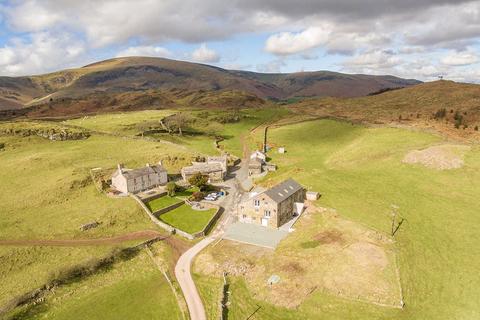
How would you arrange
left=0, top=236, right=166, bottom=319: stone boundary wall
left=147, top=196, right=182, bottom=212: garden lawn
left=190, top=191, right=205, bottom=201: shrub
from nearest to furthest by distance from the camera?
left=0, top=236, right=166, bottom=319: stone boundary wall, left=147, top=196, right=182, bottom=212: garden lawn, left=190, top=191, right=205, bottom=201: shrub

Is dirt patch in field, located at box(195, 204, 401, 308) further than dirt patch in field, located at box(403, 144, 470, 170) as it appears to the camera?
No

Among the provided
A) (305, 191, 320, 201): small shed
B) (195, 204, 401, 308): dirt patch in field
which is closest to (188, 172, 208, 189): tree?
(305, 191, 320, 201): small shed

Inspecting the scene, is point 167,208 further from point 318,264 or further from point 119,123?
point 119,123

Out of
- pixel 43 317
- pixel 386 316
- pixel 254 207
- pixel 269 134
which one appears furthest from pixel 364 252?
pixel 269 134

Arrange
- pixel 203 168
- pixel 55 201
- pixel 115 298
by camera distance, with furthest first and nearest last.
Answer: pixel 203 168 < pixel 55 201 < pixel 115 298

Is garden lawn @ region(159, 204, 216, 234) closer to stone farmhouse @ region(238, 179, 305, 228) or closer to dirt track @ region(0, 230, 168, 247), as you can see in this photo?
dirt track @ region(0, 230, 168, 247)

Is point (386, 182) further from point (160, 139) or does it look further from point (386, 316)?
point (160, 139)

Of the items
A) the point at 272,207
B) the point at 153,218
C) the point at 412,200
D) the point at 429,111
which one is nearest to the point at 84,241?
the point at 153,218
